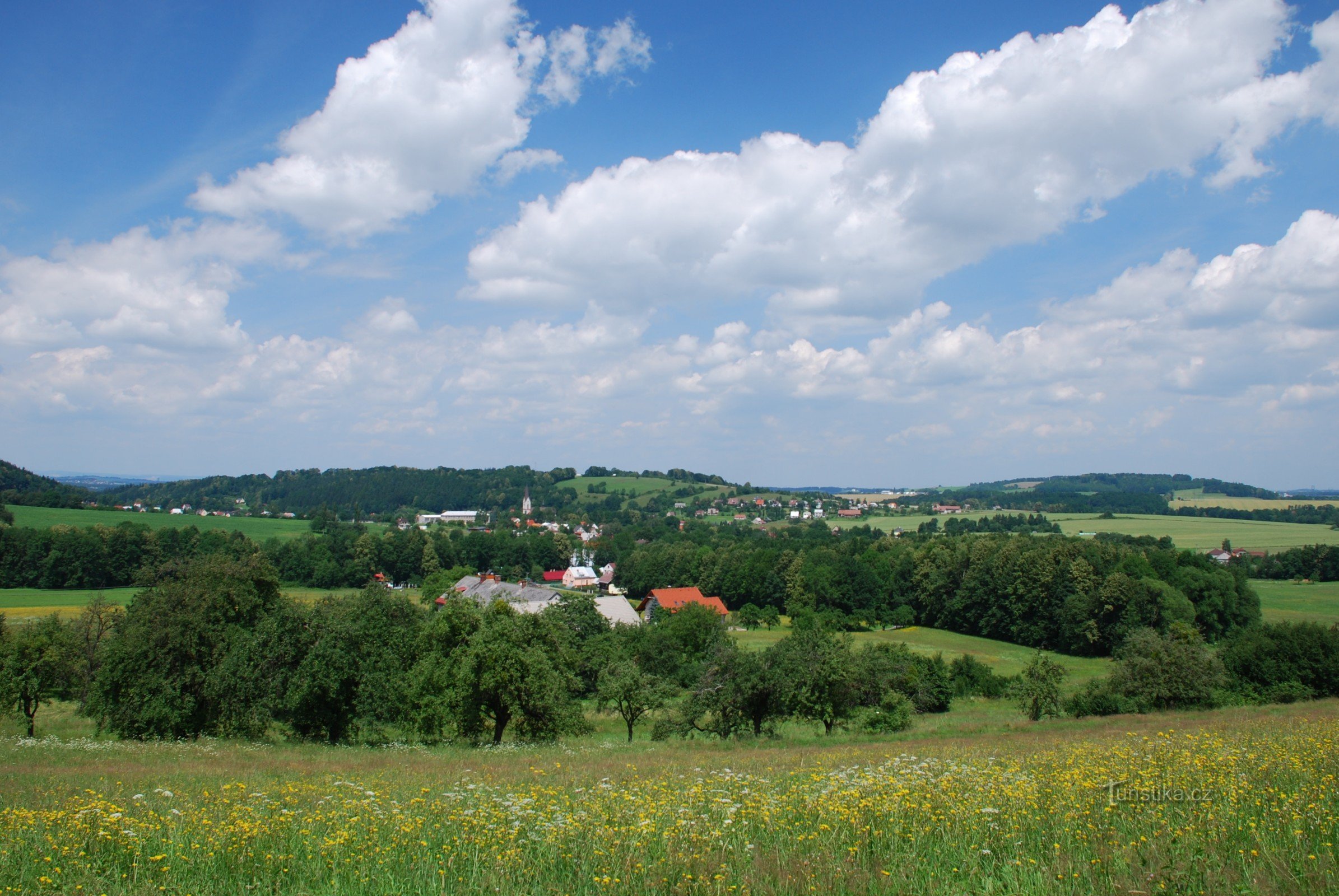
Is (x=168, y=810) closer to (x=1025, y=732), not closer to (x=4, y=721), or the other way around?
(x=1025, y=732)

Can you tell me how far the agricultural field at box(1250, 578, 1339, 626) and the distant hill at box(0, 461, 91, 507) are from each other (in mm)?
167221

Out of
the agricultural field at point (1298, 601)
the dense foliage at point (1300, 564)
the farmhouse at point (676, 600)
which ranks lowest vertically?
the farmhouse at point (676, 600)

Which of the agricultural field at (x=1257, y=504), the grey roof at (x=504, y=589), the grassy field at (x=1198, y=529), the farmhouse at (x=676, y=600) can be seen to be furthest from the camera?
the agricultural field at (x=1257, y=504)

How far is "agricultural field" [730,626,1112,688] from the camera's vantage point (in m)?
55.6

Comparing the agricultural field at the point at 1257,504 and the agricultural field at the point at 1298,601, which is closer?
the agricultural field at the point at 1298,601

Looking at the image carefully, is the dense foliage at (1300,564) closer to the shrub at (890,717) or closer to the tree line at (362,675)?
the shrub at (890,717)

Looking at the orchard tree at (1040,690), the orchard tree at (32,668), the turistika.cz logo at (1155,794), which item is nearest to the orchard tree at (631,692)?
the orchard tree at (1040,690)

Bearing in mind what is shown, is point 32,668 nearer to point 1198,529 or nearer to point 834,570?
point 834,570

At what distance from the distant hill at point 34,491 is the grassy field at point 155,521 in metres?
4.01

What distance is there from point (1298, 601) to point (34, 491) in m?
192

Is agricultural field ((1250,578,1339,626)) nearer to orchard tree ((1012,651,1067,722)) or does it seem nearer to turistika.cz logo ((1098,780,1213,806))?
orchard tree ((1012,651,1067,722))

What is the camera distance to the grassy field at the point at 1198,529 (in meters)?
105

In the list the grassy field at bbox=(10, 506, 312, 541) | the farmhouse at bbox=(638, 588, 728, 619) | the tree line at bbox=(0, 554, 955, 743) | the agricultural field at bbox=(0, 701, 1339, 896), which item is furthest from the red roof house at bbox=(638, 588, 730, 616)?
the agricultural field at bbox=(0, 701, 1339, 896)

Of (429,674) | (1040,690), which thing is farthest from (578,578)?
(429,674)
